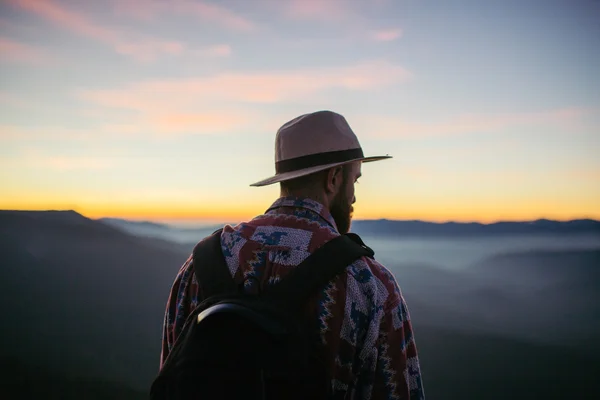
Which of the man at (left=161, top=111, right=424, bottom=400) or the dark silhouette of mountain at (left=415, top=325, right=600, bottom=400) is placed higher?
the man at (left=161, top=111, right=424, bottom=400)

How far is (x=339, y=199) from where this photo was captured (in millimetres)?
2072

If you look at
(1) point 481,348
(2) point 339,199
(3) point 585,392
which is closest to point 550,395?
(3) point 585,392

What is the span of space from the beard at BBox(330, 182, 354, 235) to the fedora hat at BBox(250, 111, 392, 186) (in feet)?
0.56

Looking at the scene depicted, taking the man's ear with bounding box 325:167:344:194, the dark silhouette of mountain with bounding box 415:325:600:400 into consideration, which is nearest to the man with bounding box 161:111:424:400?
the man's ear with bounding box 325:167:344:194

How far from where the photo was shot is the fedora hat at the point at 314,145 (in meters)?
2.07

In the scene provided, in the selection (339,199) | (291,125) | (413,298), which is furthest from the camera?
(413,298)

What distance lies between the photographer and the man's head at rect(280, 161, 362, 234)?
2.00m

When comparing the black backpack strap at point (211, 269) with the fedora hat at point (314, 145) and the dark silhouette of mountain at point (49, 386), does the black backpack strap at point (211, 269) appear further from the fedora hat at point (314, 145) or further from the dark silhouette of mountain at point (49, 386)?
the dark silhouette of mountain at point (49, 386)

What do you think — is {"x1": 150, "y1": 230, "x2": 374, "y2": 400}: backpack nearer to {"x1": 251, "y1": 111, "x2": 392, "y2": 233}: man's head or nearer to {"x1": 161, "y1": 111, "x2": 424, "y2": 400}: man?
{"x1": 161, "y1": 111, "x2": 424, "y2": 400}: man

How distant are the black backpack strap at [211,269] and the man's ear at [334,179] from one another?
0.56 m

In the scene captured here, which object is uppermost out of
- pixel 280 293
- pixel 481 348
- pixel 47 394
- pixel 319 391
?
pixel 280 293

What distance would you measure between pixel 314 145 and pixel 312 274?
72 cm

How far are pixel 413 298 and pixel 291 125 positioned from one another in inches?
1609

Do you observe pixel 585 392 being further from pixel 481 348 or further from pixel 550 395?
pixel 481 348
